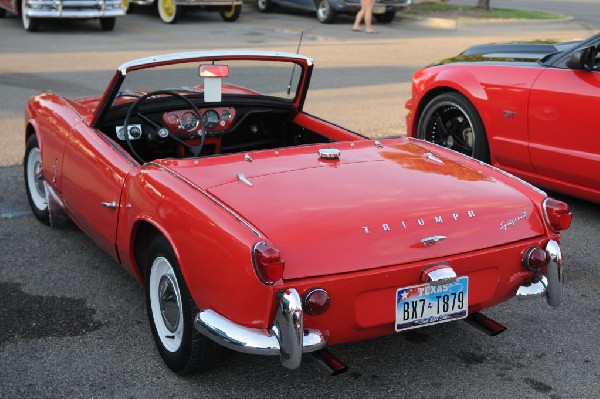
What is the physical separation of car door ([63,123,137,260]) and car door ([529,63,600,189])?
3118 millimetres

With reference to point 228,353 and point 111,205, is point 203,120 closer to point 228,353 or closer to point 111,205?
point 111,205

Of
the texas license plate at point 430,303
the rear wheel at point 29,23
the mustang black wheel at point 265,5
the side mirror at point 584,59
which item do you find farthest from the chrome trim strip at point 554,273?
the mustang black wheel at point 265,5

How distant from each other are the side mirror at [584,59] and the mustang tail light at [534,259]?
2620mm

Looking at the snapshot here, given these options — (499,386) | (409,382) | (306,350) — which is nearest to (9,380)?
(306,350)

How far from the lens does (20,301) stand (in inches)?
191

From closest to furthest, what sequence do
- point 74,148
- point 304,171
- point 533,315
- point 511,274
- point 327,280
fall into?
1. point 327,280
2. point 511,274
3. point 304,171
4. point 533,315
5. point 74,148

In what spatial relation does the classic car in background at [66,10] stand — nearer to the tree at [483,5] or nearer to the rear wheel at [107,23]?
the rear wheel at [107,23]

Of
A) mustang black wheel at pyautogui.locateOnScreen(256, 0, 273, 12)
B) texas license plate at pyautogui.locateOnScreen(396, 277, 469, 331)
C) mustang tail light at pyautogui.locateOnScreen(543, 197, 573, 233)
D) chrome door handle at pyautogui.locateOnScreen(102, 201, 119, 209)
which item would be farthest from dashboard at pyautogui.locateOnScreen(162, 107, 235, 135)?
mustang black wheel at pyautogui.locateOnScreen(256, 0, 273, 12)

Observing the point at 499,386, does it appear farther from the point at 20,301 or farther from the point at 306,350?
the point at 20,301

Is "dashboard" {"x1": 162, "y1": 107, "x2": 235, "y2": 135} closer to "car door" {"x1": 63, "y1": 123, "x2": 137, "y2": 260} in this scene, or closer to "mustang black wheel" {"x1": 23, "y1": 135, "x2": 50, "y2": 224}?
"car door" {"x1": 63, "y1": 123, "x2": 137, "y2": 260}

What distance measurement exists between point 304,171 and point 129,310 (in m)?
1.28

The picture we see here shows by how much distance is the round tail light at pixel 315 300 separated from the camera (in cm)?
347

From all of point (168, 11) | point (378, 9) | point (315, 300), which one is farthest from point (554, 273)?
point (378, 9)

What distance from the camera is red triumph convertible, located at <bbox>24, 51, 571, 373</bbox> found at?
139 inches
